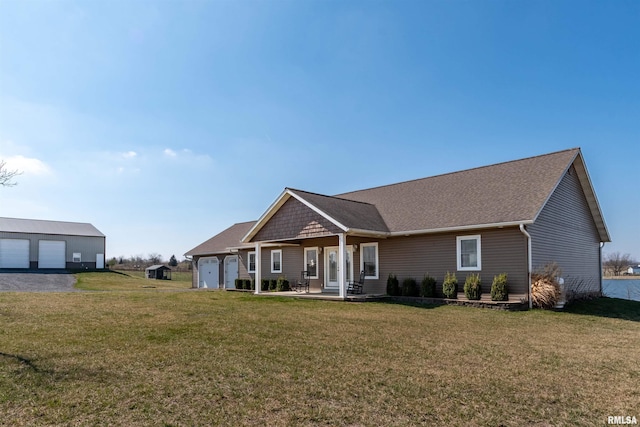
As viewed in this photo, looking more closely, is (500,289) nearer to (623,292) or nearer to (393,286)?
(393,286)

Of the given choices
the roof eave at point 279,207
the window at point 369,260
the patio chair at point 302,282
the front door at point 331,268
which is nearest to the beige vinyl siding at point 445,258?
the window at point 369,260

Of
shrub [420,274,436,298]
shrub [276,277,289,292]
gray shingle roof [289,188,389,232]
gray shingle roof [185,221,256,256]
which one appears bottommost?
shrub [276,277,289,292]

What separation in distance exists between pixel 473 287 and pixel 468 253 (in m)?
1.53

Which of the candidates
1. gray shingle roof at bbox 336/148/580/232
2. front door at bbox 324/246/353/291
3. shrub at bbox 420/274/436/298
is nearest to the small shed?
front door at bbox 324/246/353/291

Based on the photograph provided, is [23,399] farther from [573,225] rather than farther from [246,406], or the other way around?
[573,225]

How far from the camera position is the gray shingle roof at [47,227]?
4142cm

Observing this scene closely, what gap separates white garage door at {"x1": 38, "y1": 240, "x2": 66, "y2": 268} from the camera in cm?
4206

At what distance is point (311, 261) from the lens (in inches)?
845

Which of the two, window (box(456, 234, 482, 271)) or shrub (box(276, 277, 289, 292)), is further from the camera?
shrub (box(276, 277, 289, 292))

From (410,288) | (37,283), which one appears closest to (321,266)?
(410,288)

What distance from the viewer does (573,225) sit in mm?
18594

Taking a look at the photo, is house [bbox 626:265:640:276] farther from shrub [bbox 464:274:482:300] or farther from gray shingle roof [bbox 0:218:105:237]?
gray shingle roof [bbox 0:218:105:237]

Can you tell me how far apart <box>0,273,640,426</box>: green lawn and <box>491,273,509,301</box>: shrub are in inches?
92.0

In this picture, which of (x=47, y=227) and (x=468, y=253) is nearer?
(x=468, y=253)
